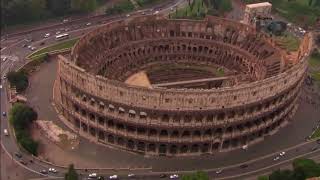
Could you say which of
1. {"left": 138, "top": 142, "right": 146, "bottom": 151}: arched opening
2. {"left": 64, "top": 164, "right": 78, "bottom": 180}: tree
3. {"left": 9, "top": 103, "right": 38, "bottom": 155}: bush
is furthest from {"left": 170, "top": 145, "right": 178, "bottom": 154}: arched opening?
{"left": 9, "top": 103, "right": 38, "bottom": 155}: bush

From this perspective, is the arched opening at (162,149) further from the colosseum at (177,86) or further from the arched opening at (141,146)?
the arched opening at (141,146)

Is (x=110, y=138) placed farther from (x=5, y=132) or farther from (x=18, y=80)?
(x=18, y=80)

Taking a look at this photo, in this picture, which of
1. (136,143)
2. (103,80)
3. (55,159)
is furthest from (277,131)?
(55,159)

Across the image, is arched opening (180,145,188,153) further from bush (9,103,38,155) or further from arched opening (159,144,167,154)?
bush (9,103,38,155)

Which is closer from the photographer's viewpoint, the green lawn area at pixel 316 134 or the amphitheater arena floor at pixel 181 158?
the amphitheater arena floor at pixel 181 158

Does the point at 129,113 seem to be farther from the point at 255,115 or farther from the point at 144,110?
the point at 255,115

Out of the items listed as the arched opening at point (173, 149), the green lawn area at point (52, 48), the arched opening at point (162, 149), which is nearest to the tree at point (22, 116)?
the arched opening at point (162, 149)
